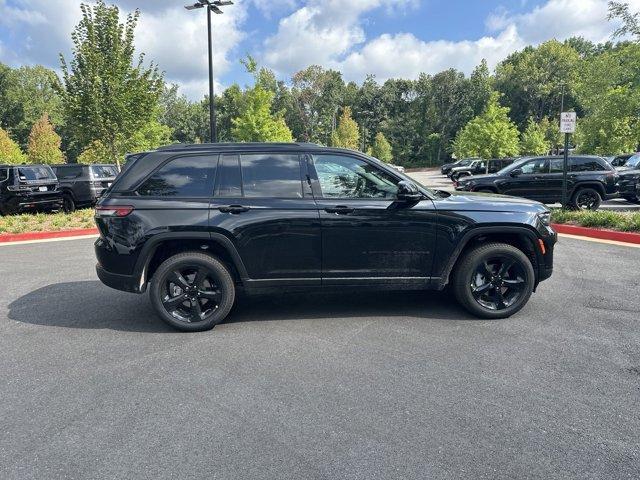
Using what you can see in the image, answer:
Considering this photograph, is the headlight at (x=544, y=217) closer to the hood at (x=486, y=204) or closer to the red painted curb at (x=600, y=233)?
the hood at (x=486, y=204)

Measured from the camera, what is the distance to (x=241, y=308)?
5.21 m

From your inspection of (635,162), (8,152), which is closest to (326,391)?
(635,162)

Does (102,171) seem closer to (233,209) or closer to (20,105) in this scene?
(233,209)

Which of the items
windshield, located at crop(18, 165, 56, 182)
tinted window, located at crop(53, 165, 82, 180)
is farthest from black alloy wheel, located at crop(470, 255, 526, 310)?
tinted window, located at crop(53, 165, 82, 180)

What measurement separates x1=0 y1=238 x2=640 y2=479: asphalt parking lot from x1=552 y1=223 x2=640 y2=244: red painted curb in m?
4.19

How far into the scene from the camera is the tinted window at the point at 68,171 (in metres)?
14.9

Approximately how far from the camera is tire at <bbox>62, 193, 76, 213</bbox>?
1484 cm

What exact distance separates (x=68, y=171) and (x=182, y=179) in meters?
12.9

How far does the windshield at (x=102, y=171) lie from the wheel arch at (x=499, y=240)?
549 inches

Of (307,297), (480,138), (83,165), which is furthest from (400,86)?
(307,297)

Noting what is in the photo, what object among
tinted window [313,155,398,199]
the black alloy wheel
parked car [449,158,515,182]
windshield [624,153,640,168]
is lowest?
the black alloy wheel

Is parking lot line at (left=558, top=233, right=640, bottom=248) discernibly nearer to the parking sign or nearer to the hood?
the parking sign

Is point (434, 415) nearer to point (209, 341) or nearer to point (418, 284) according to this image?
point (418, 284)

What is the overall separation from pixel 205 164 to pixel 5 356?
2.51 meters
